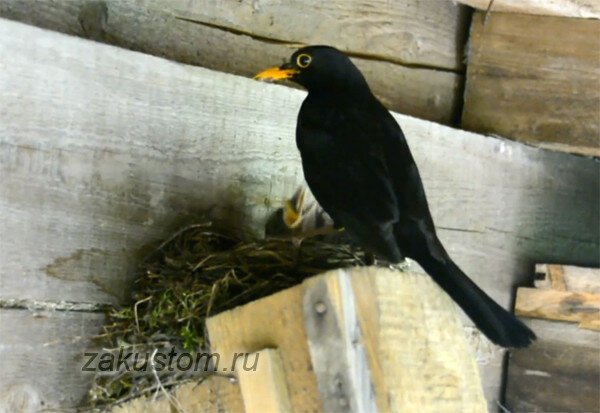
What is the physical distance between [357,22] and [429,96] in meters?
0.27

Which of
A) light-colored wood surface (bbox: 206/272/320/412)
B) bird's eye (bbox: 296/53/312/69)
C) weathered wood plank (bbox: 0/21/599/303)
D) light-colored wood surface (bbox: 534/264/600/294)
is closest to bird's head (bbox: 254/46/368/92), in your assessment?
bird's eye (bbox: 296/53/312/69)

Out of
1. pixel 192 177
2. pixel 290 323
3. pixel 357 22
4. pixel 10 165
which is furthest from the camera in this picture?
pixel 357 22

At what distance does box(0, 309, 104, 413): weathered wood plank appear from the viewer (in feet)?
4.66

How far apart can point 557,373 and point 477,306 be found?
78cm

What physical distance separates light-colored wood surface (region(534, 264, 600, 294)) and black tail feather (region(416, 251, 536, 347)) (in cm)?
62

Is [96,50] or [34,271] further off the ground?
[96,50]

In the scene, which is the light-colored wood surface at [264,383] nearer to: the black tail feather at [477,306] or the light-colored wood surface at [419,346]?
the light-colored wood surface at [419,346]

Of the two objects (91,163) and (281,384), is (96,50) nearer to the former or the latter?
(91,163)

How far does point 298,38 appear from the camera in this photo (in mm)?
1936

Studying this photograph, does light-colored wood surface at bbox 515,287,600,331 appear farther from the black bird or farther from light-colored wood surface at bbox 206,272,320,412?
light-colored wood surface at bbox 206,272,320,412

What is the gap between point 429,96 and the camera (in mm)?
2158

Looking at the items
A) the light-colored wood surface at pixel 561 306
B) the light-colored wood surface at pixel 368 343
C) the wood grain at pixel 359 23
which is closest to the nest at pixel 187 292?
the light-colored wood surface at pixel 368 343

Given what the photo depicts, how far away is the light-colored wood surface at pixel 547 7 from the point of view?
1.94 metres

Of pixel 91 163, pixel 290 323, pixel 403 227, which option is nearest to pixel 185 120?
pixel 91 163
